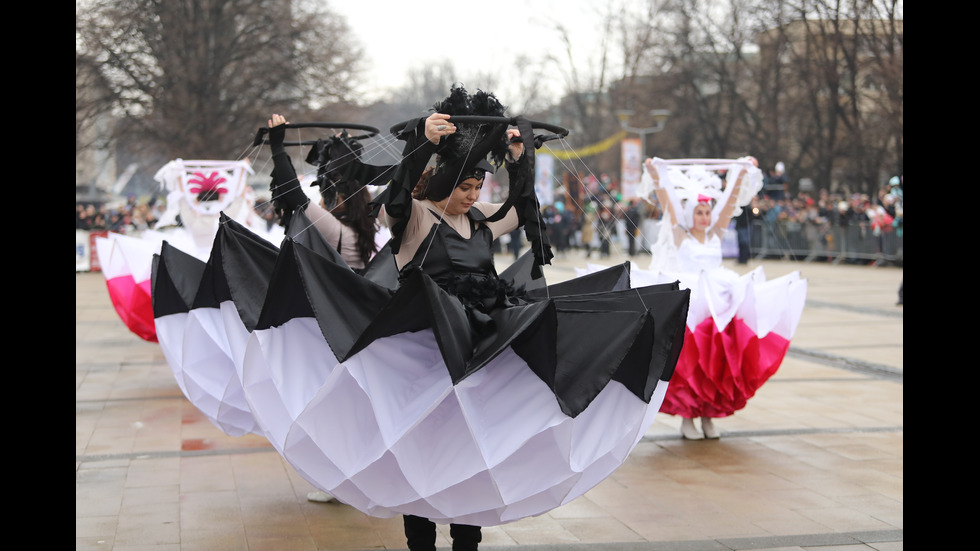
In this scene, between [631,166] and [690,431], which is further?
[631,166]

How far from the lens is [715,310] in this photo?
721cm

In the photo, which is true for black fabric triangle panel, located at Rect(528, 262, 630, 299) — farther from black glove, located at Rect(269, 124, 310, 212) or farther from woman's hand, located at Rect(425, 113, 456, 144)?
black glove, located at Rect(269, 124, 310, 212)

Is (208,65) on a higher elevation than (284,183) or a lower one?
higher

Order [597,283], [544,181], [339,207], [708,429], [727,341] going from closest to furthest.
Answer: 1. [597,283]
2. [339,207]
3. [727,341]
4. [708,429]
5. [544,181]

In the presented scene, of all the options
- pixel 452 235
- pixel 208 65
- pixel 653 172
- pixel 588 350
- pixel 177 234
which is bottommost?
pixel 588 350

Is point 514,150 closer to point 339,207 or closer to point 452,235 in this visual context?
point 452,235

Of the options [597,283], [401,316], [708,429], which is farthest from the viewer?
[708,429]

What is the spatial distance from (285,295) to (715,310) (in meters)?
3.84

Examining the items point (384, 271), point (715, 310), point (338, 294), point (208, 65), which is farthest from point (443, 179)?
point (208, 65)

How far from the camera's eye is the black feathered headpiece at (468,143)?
4.36 meters

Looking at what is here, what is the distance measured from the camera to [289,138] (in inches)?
822

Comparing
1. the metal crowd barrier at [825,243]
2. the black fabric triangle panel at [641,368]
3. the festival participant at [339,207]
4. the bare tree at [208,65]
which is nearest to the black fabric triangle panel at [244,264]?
the festival participant at [339,207]
